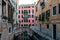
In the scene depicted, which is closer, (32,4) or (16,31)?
(16,31)

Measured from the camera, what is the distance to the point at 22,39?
1324 inches

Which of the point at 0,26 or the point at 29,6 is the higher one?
the point at 29,6

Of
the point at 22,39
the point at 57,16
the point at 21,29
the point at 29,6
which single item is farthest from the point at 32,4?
the point at 57,16

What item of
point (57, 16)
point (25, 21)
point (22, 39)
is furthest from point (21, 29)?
point (25, 21)

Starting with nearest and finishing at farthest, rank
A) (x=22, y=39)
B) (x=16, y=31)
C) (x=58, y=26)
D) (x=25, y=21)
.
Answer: (x=58, y=26)
(x=16, y=31)
(x=22, y=39)
(x=25, y=21)

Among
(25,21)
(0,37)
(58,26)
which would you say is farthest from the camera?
(25,21)

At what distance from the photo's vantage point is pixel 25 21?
54375mm

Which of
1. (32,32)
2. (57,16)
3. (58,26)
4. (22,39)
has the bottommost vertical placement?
(22,39)

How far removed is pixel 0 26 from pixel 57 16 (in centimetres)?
596

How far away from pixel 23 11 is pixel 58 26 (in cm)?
4060

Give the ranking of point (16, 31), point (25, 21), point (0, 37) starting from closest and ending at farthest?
1. point (0, 37)
2. point (16, 31)
3. point (25, 21)

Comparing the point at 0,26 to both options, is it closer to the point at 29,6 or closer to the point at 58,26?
the point at 58,26

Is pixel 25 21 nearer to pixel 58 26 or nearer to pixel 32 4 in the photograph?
pixel 32 4

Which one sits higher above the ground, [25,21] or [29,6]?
[29,6]
